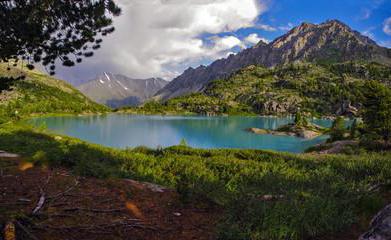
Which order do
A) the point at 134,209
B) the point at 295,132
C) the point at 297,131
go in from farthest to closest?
the point at 297,131 → the point at 295,132 → the point at 134,209

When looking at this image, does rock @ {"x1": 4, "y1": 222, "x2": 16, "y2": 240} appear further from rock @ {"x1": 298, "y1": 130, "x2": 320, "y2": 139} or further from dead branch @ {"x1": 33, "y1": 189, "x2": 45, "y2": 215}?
rock @ {"x1": 298, "y1": 130, "x2": 320, "y2": 139}

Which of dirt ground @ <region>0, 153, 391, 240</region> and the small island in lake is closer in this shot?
dirt ground @ <region>0, 153, 391, 240</region>

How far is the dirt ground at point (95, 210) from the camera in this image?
333 inches

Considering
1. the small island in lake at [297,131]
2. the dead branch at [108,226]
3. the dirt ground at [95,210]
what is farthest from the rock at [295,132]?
the dead branch at [108,226]

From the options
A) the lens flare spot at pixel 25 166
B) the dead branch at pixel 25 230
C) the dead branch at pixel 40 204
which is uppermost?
the dead branch at pixel 25 230

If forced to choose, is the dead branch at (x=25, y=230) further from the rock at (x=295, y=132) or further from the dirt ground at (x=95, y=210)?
the rock at (x=295, y=132)

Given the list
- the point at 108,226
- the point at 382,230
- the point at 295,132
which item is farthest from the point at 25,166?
the point at 295,132

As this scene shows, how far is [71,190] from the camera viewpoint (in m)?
12.1

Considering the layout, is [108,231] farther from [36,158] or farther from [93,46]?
[36,158]

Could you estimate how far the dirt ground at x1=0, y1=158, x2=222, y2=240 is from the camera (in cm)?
847

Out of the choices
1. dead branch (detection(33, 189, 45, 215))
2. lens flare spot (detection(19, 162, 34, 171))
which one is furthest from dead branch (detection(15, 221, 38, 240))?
lens flare spot (detection(19, 162, 34, 171))

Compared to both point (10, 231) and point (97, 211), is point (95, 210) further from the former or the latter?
point (10, 231)

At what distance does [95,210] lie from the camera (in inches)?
398

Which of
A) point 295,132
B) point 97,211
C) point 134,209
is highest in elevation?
point 97,211
